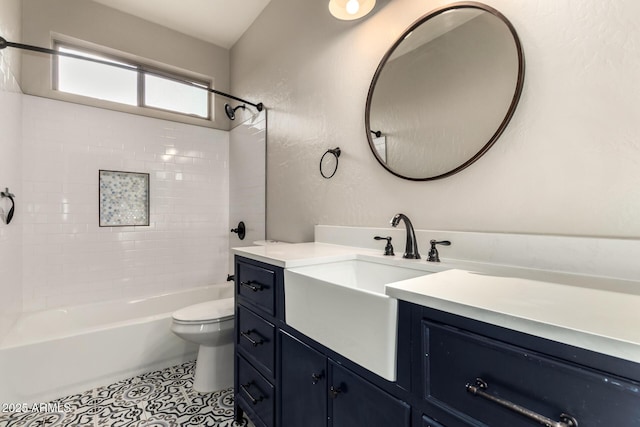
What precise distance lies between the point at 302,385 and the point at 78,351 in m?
1.72

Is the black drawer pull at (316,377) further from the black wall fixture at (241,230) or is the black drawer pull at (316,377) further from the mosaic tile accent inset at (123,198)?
the mosaic tile accent inset at (123,198)

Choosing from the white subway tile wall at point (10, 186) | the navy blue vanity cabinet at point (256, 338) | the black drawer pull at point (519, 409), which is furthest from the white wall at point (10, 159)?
the black drawer pull at point (519, 409)

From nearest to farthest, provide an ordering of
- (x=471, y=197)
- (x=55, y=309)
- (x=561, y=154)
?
(x=561, y=154) < (x=471, y=197) < (x=55, y=309)

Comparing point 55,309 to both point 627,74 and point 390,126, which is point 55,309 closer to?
point 390,126

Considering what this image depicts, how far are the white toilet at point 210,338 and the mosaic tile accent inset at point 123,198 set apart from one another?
4.27 feet

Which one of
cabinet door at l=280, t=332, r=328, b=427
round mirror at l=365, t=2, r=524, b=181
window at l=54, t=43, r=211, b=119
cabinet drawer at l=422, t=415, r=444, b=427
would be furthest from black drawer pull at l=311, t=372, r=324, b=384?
window at l=54, t=43, r=211, b=119

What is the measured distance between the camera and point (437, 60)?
4.01ft

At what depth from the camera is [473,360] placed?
1.85 ft

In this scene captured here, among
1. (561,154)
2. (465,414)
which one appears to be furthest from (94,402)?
(561,154)

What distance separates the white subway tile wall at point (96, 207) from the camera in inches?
89.2

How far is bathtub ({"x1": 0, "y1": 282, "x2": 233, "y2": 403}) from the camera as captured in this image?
5.48 feet

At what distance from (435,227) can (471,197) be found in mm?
192

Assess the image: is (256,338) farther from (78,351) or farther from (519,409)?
(78,351)

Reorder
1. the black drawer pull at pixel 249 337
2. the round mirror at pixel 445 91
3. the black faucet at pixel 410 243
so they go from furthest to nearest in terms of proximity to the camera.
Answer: the black drawer pull at pixel 249 337 < the black faucet at pixel 410 243 < the round mirror at pixel 445 91
